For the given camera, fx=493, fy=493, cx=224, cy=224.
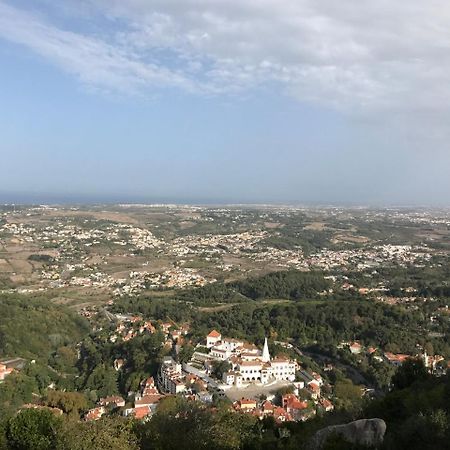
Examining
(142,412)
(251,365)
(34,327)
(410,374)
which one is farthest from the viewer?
(34,327)

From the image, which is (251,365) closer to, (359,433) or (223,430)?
(223,430)

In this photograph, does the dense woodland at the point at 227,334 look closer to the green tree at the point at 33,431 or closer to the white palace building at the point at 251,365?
the green tree at the point at 33,431

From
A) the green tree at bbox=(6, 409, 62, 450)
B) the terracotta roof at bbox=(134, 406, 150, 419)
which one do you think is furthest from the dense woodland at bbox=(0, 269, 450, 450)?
the terracotta roof at bbox=(134, 406, 150, 419)

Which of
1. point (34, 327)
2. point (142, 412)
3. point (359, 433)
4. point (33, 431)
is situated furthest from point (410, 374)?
point (34, 327)

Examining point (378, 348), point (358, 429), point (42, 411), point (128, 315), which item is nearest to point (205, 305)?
point (128, 315)

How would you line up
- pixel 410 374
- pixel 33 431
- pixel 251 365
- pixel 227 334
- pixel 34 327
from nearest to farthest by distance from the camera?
pixel 33 431
pixel 410 374
pixel 251 365
pixel 227 334
pixel 34 327

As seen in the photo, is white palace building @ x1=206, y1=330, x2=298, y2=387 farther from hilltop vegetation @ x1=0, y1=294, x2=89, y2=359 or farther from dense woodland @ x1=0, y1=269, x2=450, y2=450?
hilltop vegetation @ x1=0, y1=294, x2=89, y2=359

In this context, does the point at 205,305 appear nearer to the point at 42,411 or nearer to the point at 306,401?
the point at 306,401
